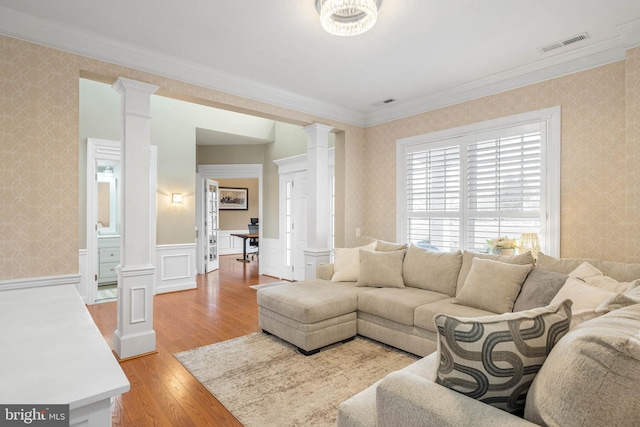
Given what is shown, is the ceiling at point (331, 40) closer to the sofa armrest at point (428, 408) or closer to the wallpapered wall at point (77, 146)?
the wallpapered wall at point (77, 146)

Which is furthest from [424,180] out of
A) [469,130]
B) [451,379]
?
[451,379]

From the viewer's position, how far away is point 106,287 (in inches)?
238

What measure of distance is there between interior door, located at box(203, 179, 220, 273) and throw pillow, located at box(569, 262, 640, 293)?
6.50m

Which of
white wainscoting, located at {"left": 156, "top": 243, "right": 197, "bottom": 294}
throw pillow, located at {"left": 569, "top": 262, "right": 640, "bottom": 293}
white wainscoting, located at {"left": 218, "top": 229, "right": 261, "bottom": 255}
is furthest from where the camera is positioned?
white wainscoting, located at {"left": 218, "top": 229, "right": 261, "bottom": 255}

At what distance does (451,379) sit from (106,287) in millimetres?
6427

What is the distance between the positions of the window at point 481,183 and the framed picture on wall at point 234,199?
26.0 feet

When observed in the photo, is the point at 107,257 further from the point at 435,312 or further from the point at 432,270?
Answer: the point at 435,312

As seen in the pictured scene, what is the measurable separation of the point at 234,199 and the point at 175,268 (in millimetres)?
6068

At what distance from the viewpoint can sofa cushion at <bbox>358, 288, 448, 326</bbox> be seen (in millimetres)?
3113

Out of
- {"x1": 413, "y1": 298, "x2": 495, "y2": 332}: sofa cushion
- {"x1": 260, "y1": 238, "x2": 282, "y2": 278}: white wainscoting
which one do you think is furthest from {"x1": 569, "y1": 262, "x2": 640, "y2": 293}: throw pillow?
{"x1": 260, "y1": 238, "x2": 282, "y2": 278}: white wainscoting

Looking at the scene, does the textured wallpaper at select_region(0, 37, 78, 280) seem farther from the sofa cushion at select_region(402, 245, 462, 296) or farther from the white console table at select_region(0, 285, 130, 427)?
the sofa cushion at select_region(402, 245, 462, 296)

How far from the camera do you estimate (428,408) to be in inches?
45.9

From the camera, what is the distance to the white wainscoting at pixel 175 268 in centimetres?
566

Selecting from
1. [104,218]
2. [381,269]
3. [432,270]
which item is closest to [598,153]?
[432,270]
